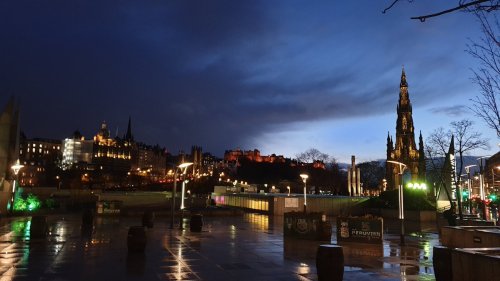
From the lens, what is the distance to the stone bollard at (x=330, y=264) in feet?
37.1

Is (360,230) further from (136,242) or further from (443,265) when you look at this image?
(136,242)

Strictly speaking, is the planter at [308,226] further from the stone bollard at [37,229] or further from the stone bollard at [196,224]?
the stone bollard at [37,229]

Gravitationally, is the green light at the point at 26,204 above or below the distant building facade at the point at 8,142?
below

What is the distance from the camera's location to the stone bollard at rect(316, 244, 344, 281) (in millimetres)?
11312

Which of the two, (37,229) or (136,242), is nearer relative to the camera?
(136,242)

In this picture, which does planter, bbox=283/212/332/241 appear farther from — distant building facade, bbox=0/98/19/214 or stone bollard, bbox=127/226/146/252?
distant building facade, bbox=0/98/19/214

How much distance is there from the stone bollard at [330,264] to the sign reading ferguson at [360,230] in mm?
10439

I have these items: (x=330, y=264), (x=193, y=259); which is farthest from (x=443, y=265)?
(x=193, y=259)

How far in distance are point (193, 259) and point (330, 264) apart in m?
5.81

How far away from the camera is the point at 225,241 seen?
21.2 m

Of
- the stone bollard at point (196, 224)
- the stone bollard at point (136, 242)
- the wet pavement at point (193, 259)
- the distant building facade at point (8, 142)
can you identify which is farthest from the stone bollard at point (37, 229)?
the distant building facade at point (8, 142)

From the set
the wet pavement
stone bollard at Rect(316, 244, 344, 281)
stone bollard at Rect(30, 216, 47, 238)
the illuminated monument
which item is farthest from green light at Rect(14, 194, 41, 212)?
the illuminated monument

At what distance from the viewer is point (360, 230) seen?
2159 centimetres

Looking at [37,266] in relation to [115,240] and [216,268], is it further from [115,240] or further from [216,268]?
[115,240]
